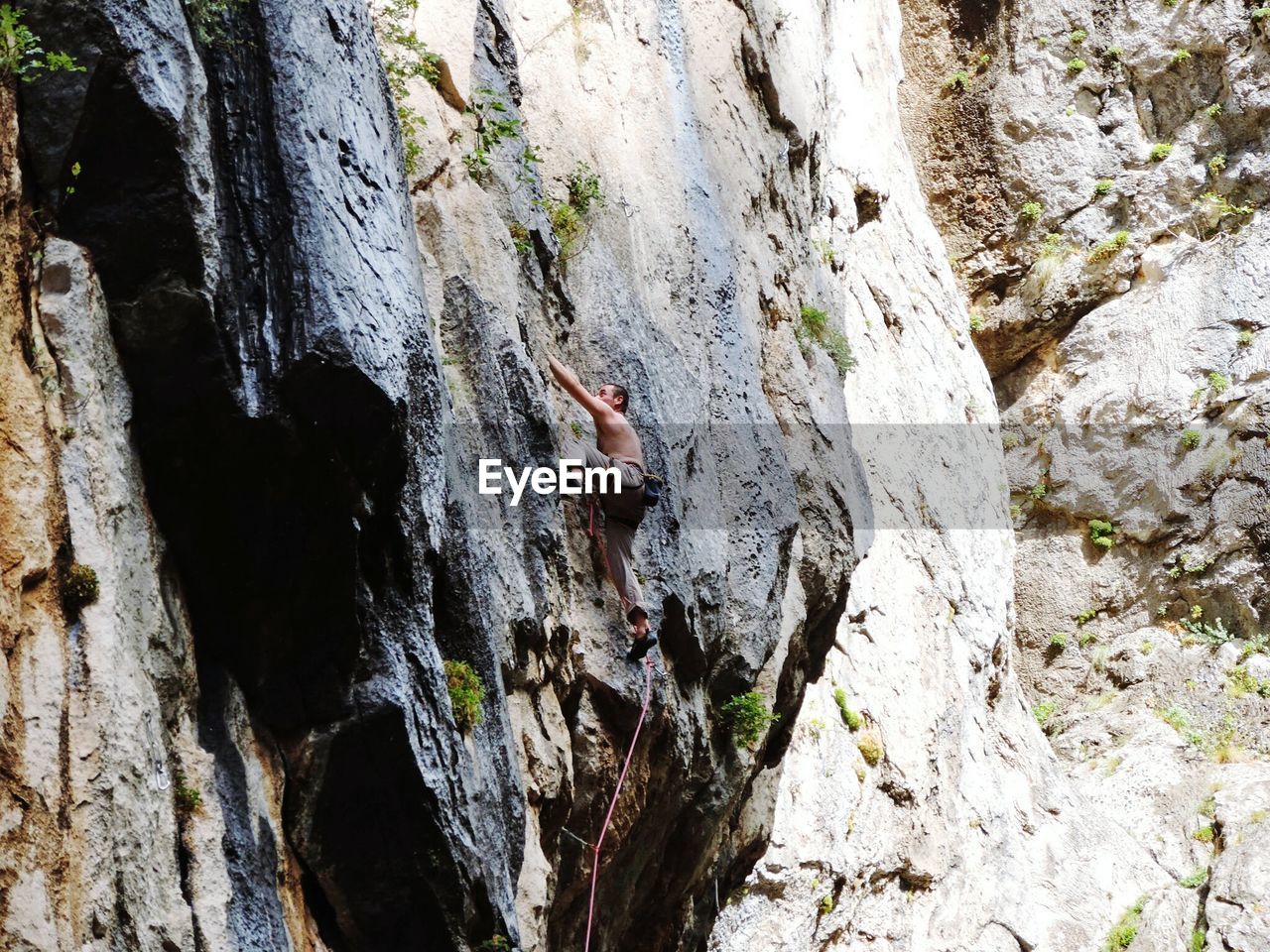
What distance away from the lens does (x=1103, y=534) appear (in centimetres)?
1830

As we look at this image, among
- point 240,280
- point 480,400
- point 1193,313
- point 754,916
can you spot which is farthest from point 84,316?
point 1193,313

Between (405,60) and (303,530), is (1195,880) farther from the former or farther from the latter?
(303,530)

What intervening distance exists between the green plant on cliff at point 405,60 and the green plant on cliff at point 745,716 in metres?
4.25

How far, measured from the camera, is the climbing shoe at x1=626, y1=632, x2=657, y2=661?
338 inches

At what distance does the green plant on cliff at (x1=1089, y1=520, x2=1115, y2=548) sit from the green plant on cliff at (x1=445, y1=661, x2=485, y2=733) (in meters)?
12.9

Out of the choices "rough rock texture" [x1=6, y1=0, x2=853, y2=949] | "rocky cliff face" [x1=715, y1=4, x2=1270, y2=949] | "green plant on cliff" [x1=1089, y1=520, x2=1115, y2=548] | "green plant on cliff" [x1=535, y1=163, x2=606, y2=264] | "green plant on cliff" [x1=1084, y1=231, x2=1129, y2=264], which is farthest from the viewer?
"green plant on cliff" [x1=1084, y1=231, x2=1129, y2=264]

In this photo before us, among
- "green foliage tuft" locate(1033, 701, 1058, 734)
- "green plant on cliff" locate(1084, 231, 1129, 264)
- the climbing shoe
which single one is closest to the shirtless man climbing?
the climbing shoe

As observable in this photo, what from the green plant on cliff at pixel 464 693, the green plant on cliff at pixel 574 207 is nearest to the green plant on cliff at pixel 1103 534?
the green plant on cliff at pixel 574 207

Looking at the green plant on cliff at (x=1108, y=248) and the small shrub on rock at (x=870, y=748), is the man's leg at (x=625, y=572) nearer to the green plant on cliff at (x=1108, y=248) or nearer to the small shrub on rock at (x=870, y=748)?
the small shrub on rock at (x=870, y=748)

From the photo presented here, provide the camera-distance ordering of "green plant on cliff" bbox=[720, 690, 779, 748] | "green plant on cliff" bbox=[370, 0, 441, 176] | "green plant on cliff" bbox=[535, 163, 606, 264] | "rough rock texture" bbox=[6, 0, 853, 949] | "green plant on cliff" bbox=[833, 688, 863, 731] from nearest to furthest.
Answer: "rough rock texture" bbox=[6, 0, 853, 949] → "green plant on cliff" bbox=[370, 0, 441, 176] → "green plant on cliff" bbox=[535, 163, 606, 264] → "green plant on cliff" bbox=[720, 690, 779, 748] → "green plant on cliff" bbox=[833, 688, 863, 731]

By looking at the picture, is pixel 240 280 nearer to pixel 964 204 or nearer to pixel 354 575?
pixel 354 575

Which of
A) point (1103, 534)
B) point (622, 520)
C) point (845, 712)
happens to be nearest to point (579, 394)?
point (622, 520)

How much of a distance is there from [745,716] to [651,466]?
6.72ft

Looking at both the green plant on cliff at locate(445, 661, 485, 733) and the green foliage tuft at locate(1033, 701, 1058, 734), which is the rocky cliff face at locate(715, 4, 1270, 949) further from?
the green plant on cliff at locate(445, 661, 485, 733)
